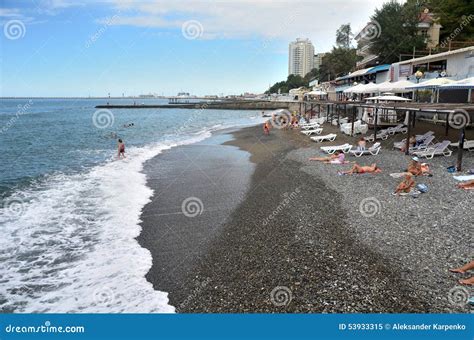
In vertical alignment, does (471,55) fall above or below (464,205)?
above

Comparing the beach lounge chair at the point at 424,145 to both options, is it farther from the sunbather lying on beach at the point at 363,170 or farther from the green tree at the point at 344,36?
the green tree at the point at 344,36

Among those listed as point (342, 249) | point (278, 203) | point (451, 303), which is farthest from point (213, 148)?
point (451, 303)

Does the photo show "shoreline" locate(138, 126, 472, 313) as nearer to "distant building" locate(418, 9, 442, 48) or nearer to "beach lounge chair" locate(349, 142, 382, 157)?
"beach lounge chair" locate(349, 142, 382, 157)

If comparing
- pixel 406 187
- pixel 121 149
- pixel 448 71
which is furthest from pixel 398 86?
pixel 121 149

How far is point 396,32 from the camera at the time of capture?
143ft

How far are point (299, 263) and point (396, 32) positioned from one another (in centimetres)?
4392

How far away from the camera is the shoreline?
6.35 metres

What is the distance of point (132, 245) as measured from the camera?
388 inches

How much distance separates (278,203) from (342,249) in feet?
13.8

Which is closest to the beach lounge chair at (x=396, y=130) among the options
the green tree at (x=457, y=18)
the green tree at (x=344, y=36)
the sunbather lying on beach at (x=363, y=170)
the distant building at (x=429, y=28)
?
the sunbather lying on beach at (x=363, y=170)

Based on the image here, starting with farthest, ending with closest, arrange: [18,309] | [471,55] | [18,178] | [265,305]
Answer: [471,55]
[18,178]
[18,309]
[265,305]

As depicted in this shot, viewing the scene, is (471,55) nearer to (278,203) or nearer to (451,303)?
(278,203)

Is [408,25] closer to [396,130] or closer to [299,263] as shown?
[396,130]

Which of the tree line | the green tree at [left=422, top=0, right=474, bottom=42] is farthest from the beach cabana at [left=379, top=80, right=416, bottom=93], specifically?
the tree line
